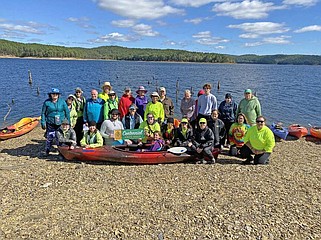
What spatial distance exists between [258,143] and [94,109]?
5473 mm

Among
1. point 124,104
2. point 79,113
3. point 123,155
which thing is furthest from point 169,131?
point 79,113

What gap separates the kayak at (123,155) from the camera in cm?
877

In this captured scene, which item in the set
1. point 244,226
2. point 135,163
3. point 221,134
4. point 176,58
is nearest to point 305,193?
point 244,226

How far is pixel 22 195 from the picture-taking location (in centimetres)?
676

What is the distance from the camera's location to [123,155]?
8.75 m

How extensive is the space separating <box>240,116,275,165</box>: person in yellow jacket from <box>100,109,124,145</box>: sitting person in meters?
4.15

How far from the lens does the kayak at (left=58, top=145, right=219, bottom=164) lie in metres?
8.77

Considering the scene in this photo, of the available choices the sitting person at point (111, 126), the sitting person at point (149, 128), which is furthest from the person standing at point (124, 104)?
the sitting person at point (149, 128)

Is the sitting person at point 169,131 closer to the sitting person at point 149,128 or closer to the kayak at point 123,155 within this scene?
the sitting person at point 149,128

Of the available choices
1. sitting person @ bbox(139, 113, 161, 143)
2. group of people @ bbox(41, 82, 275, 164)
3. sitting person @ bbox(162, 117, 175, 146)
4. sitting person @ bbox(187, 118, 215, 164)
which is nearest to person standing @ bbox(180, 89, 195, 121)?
group of people @ bbox(41, 82, 275, 164)

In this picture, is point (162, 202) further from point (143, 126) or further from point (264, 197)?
point (143, 126)

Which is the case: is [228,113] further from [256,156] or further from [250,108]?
[256,156]

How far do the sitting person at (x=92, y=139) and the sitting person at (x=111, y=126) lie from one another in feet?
0.68

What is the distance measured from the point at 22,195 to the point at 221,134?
21.4ft
